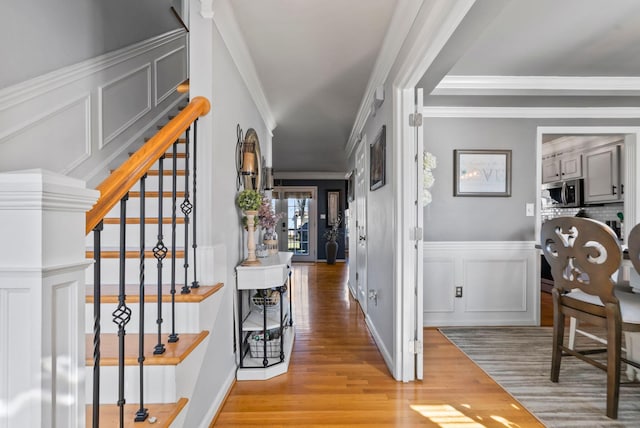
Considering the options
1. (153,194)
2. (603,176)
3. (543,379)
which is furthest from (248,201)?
(603,176)

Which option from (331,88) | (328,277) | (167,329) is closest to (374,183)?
(331,88)

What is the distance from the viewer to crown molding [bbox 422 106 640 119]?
319 centimetres

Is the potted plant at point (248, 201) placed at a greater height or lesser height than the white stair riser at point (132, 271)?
greater

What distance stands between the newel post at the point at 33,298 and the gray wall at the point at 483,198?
3.09 meters

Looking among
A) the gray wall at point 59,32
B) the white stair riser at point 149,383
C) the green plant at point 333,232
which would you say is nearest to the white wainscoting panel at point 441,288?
the white stair riser at point 149,383

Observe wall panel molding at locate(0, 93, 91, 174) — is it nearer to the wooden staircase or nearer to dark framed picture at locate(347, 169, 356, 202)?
the wooden staircase

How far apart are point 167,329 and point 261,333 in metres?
0.99

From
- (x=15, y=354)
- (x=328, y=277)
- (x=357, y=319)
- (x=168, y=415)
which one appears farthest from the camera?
(x=328, y=277)

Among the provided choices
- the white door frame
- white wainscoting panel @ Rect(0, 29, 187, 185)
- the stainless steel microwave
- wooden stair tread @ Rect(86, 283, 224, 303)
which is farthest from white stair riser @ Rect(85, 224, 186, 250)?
the stainless steel microwave

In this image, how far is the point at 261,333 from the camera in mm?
2355

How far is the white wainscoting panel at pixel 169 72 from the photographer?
9.01 feet

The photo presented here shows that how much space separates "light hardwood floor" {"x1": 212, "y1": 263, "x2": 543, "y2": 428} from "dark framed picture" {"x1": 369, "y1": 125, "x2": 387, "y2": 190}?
56.1 inches

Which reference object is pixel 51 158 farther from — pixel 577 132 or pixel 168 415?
pixel 577 132

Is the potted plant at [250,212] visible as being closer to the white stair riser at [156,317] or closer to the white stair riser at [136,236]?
the white stair riser at [136,236]
